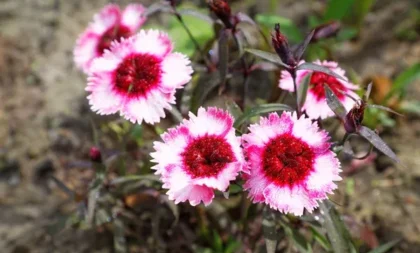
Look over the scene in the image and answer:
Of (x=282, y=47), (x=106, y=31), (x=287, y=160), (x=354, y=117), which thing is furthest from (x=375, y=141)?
(x=106, y=31)

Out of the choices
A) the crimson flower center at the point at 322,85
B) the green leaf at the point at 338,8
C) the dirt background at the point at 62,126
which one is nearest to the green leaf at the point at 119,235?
the dirt background at the point at 62,126

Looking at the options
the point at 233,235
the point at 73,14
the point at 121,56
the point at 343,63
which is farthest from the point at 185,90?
the point at 73,14

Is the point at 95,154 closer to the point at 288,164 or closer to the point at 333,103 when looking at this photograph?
the point at 288,164

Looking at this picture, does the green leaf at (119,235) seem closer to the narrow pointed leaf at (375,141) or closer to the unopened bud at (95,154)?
the unopened bud at (95,154)

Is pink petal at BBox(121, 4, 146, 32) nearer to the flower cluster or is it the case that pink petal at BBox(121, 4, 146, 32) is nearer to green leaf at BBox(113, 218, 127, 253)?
the flower cluster

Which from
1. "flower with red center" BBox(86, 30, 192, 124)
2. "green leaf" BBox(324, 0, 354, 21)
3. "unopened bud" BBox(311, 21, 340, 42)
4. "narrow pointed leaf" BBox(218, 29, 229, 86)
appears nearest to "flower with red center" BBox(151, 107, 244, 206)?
"flower with red center" BBox(86, 30, 192, 124)

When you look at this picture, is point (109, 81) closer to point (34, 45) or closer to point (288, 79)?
point (288, 79)

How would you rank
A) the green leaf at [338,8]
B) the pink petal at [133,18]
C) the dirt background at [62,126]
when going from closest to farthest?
the pink petal at [133,18] < the dirt background at [62,126] < the green leaf at [338,8]
